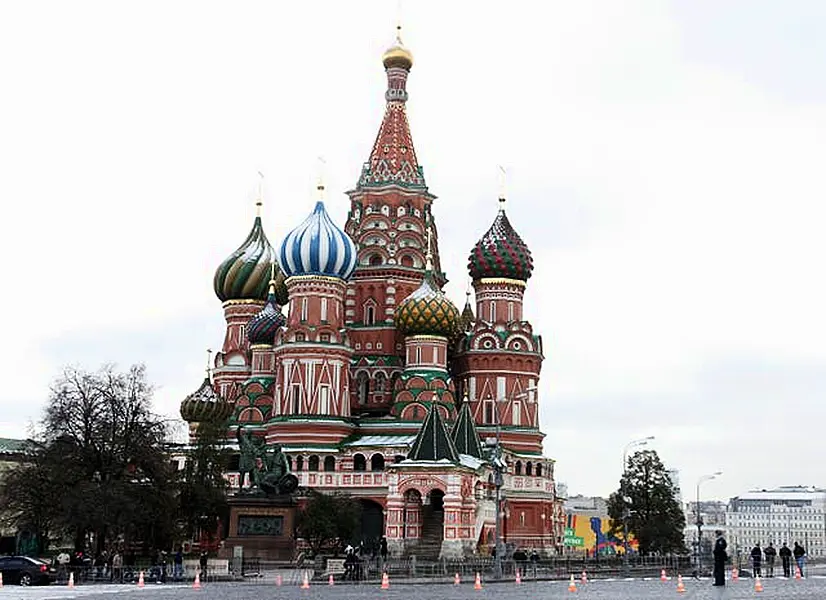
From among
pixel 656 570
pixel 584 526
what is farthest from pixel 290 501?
pixel 584 526

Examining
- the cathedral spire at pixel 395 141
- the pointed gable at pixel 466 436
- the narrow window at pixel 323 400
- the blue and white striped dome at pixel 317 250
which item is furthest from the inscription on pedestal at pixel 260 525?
the cathedral spire at pixel 395 141

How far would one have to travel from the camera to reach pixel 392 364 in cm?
7331

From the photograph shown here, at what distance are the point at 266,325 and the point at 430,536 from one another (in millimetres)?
21005

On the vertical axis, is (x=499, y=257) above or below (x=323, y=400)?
above

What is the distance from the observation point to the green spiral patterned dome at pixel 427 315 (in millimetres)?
70000

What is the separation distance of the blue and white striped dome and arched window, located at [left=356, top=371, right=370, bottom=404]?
263 inches

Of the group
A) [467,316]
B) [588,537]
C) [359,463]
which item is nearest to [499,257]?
[467,316]

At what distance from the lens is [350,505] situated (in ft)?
198

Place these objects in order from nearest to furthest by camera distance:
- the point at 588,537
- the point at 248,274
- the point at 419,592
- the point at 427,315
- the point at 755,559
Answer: the point at 419,592
the point at 755,559
the point at 427,315
the point at 248,274
the point at 588,537

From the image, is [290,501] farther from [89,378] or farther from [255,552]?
[89,378]

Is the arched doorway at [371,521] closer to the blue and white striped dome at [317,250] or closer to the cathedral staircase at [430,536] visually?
the cathedral staircase at [430,536]

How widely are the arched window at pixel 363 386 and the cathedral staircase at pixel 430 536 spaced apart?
1423 centimetres

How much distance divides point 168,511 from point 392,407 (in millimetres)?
20499

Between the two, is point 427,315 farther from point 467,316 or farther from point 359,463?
point 467,316
